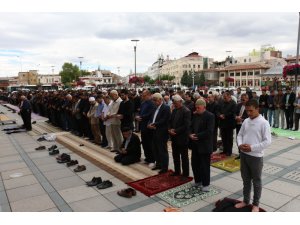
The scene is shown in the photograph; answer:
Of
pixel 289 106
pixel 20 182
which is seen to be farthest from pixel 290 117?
pixel 20 182

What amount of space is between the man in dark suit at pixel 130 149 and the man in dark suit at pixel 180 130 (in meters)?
1.54

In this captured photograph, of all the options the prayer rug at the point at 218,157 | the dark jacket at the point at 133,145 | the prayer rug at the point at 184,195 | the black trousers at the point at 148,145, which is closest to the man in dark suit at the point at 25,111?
the dark jacket at the point at 133,145

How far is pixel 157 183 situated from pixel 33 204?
2.42 metres

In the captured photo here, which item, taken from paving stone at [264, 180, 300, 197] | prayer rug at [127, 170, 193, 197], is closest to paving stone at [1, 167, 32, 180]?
prayer rug at [127, 170, 193, 197]

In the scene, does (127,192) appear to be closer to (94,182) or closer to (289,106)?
(94,182)

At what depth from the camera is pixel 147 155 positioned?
7191 millimetres

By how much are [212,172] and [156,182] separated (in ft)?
4.89

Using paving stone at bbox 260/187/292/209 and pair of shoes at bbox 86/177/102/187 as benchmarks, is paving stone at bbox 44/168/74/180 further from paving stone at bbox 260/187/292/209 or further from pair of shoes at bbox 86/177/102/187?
paving stone at bbox 260/187/292/209

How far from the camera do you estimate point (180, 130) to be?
5625 mm

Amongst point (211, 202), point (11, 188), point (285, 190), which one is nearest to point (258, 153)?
point (211, 202)

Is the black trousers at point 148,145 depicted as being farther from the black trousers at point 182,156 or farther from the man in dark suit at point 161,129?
the black trousers at point 182,156

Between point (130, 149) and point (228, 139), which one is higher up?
point (228, 139)

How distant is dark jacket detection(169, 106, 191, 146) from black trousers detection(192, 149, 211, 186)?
41 centimetres

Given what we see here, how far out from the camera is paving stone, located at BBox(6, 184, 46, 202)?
524cm
